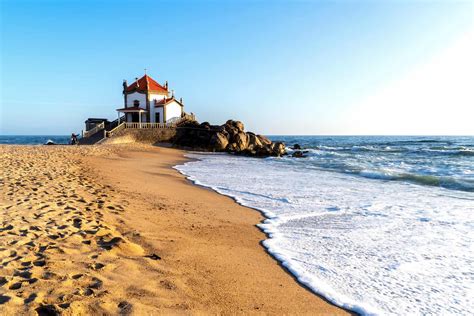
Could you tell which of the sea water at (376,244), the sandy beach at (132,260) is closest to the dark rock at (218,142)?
the sea water at (376,244)

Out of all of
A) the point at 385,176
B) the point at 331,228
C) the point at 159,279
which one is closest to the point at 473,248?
the point at 331,228

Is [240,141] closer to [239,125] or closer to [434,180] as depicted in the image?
[239,125]

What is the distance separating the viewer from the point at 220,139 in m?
38.8

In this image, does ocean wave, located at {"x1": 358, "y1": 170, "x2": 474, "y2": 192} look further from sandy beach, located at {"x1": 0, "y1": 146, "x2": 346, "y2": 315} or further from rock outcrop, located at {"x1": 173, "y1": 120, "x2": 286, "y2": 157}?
rock outcrop, located at {"x1": 173, "y1": 120, "x2": 286, "y2": 157}

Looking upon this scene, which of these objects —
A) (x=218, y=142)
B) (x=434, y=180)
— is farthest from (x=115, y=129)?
(x=434, y=180)

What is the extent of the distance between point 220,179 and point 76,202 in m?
7.72

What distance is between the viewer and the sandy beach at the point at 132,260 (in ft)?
11.3

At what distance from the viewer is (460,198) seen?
1104 centimetres

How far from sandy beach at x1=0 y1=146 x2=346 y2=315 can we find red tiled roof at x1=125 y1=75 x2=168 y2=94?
119ft

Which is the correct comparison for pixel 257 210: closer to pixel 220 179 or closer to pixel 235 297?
pixel 235 297

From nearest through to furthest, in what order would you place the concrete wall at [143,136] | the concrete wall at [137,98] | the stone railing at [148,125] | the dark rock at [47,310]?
1. the dark rock at [47,310]
2. the concrete wall at [143,136]
3. the stone railing at [148,125]
4. the concrete wall at [137,98]

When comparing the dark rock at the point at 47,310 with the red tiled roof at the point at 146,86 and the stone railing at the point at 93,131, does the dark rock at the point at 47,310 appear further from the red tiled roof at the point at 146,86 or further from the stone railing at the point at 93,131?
the red tiled roof at the point at 146,86

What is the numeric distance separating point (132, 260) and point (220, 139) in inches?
1355

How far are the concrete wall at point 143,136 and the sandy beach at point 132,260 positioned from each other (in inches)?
1129
